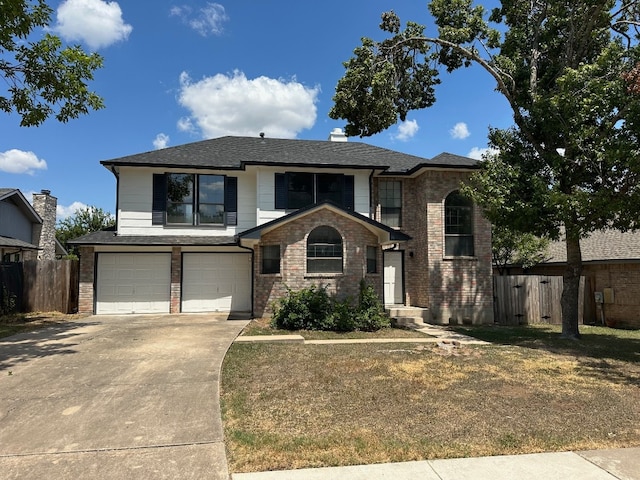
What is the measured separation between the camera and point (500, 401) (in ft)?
18.9

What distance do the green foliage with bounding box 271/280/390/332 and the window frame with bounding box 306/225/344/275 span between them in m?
1.27

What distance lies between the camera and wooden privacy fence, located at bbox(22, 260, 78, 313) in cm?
1545

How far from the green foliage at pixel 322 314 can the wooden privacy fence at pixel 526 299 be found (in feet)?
17.5

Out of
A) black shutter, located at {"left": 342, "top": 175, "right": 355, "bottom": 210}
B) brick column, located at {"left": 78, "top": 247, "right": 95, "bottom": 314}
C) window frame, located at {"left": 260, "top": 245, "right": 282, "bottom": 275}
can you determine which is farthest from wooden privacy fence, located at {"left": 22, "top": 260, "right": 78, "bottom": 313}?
black shutter, located at {"left": 342, "top": 175, "right": 355, "bottom": 210}

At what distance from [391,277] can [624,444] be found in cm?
1216

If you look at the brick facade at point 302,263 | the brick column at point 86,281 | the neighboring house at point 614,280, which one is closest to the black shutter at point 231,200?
the brick facade at point 302,263

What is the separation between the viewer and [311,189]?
16.2 m

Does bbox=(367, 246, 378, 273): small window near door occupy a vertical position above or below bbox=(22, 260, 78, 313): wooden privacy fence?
above

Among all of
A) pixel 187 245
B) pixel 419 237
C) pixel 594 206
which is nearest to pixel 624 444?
pixel 594 206

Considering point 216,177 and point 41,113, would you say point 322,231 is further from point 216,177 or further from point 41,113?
point 41,113

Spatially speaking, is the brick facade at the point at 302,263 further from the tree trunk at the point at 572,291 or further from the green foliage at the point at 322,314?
the tree trunk at the point at 572,291

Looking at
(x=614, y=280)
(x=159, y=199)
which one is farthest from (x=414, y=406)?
(x=614, y=280)

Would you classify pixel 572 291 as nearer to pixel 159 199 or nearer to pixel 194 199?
pixel 194 199

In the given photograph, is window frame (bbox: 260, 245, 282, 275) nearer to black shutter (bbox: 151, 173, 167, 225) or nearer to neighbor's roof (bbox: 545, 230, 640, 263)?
black shutter (bbox: 151, 173, 167, 225)
